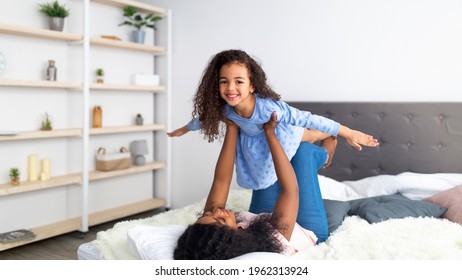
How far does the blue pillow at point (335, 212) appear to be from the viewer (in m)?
2.20

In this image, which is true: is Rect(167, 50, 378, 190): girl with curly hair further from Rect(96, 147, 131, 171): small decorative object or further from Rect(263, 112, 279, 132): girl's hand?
Rect(96, 147, 131, 171): small decorative object

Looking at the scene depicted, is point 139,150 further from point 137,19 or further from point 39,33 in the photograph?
point 39,33

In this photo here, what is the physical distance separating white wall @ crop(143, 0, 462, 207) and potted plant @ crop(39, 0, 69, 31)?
3.92 feet

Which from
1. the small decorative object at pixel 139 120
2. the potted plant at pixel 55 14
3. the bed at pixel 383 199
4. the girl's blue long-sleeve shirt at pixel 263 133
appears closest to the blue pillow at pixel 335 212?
the bed at pixel 383 199

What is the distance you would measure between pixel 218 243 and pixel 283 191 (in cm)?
48

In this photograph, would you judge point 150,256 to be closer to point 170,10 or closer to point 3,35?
point 3,35

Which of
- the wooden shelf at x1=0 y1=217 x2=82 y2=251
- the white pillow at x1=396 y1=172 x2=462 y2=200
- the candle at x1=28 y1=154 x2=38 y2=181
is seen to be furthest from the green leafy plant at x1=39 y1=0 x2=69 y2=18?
the white pillow at x1=396 y1=172 x2=462 y2=200

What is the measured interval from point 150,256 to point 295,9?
2.55 metres

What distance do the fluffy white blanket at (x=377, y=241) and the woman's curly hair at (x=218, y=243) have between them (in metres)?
0.27

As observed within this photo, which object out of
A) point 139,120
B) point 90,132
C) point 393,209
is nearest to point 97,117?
point 90,132

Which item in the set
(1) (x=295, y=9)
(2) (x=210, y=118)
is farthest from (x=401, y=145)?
(2) (x=210, y=118)

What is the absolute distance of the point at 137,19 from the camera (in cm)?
395

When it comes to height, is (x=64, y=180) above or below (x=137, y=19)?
below

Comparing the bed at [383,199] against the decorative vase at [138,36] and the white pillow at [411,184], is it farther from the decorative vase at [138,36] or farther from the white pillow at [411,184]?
the decorative vase at [138,36]
